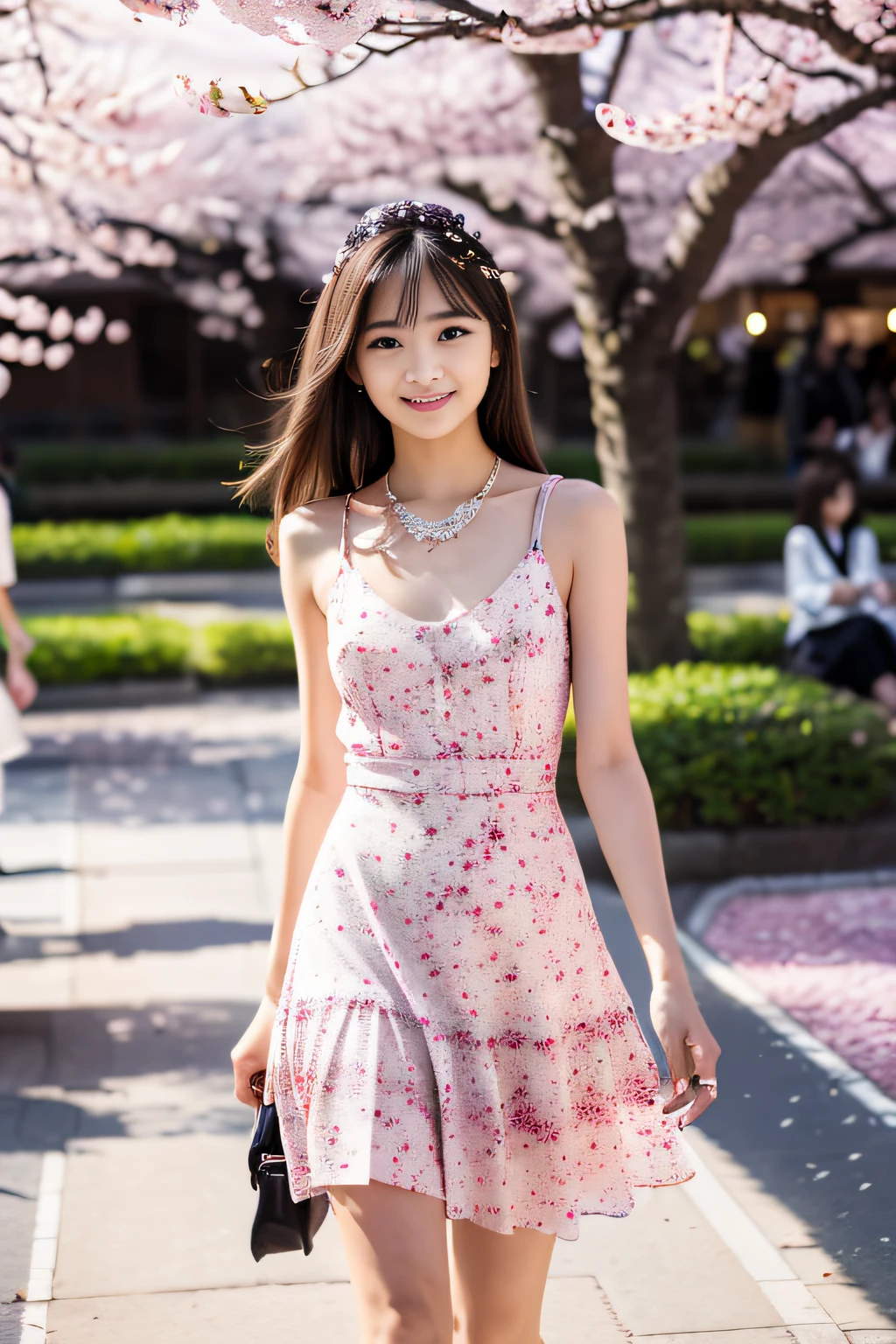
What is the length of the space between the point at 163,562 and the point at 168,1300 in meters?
14.7

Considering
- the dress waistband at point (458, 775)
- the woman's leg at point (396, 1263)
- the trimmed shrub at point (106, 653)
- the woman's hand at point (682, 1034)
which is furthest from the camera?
the trimmed shrub at point (106, 653)

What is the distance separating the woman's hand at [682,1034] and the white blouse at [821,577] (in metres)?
6.53

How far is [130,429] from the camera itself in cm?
3086

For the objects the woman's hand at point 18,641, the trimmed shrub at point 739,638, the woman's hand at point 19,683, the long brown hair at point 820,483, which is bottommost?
the trimmed shrub at point 739,638

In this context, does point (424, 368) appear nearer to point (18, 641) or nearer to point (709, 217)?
point (18, 641)

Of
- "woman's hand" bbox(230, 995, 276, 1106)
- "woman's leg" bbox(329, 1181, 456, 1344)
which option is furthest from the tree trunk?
"woman's leg" bbox(329, 1181, 456, 1344)

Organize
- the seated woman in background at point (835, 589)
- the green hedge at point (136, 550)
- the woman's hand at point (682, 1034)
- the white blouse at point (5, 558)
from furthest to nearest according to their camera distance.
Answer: the green hedge at point (136, 550), the seated woman in background at point (835, 589), the white blouse at point (5, 558), the woman's hand at point (682, 1034)

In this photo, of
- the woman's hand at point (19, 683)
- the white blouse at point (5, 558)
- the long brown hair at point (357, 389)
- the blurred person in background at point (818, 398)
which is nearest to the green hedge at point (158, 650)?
the woman's hand at point (19, 683)

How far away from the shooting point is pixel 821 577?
8883 mm

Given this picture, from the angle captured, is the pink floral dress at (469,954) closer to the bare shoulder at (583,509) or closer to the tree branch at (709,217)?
the bare shoulder at (583,509)

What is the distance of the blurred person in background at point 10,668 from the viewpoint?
578cm

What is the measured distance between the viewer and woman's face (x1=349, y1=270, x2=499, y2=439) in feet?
8.80

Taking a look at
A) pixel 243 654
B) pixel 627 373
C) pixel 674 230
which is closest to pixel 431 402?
pixel 627 373

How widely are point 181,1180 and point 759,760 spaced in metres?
3.59
